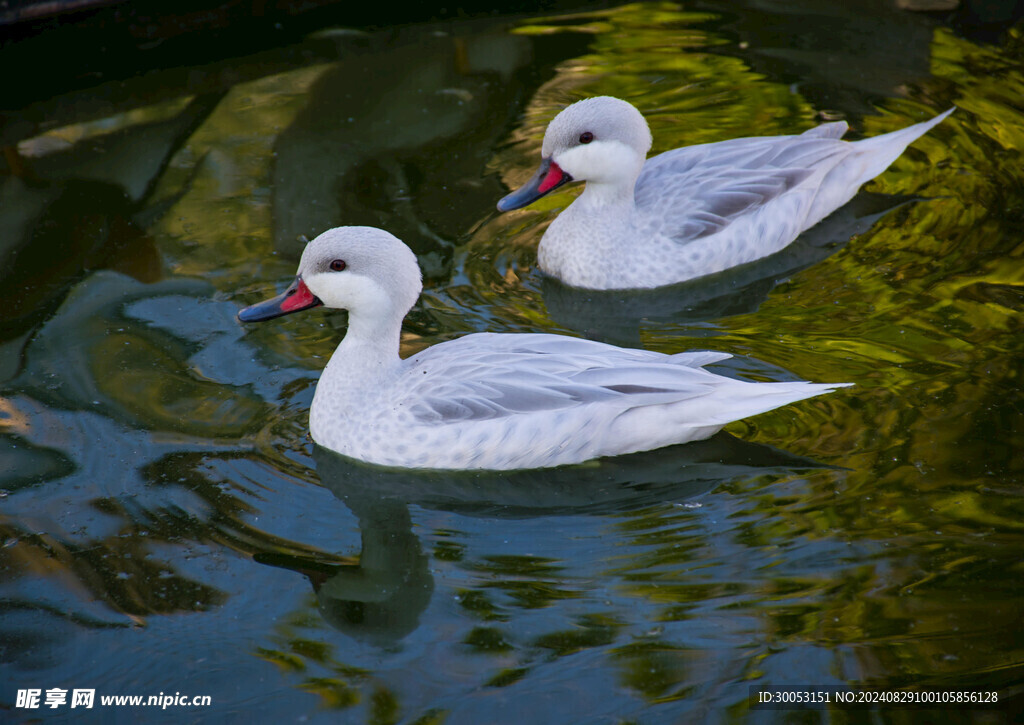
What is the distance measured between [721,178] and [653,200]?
0.44 meters

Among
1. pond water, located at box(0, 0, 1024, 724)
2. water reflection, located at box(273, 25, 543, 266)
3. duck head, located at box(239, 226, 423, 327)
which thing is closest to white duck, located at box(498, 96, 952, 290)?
pond water, located at box(0, 0, 1024, 724)

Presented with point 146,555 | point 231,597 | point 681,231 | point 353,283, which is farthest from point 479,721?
point 681,231

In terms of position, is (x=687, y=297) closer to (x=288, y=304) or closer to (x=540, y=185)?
(x=540, y=185)

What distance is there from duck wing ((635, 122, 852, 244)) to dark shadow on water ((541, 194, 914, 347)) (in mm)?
324

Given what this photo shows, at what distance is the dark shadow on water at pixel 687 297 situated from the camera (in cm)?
628

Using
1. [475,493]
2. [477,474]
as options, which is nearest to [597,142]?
[477,474]

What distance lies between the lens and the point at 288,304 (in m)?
5.18

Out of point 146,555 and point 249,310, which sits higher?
point 249,310

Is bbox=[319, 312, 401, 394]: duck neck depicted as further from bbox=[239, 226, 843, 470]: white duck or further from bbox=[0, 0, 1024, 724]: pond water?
bbox=[0, 0, 1024, 724]: pond water

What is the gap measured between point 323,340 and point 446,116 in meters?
2.89

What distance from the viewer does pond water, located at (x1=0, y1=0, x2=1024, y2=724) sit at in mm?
3994

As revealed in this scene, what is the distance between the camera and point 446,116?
27.1ft

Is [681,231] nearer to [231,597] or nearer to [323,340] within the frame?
[323,340]

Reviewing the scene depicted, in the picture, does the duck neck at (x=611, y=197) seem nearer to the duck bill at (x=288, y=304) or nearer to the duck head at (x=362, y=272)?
the duck head at (x=362, y=272)
